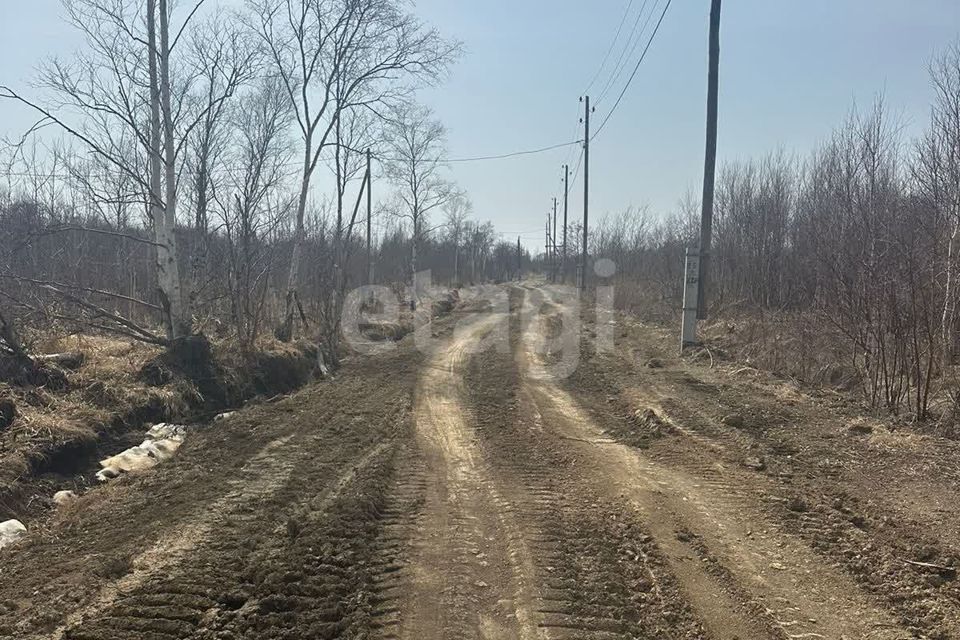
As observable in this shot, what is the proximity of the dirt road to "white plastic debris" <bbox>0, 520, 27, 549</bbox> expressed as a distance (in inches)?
5.1

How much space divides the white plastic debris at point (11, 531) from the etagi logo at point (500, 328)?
767 cm

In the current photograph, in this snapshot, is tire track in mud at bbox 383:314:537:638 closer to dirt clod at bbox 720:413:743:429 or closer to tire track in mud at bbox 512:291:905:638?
tire track in mud at bbox 512:291:905:638

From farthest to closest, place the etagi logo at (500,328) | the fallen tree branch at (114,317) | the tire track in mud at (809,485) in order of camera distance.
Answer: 1. the etagi logo at (500,328)
2. the fallen tree branch at (114,317)
3. the tire track in mud at (809,485)

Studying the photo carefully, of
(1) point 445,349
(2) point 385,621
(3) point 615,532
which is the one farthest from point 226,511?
(1) point 445,349

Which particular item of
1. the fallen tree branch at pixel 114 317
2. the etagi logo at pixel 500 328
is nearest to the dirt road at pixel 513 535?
the fallen tree branch at pixel 114 317

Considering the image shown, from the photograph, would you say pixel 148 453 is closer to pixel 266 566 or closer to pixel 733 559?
→ pixel 266 566

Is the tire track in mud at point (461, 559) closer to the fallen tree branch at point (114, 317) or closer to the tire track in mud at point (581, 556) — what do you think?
the tire track in mud at point (581, 556)

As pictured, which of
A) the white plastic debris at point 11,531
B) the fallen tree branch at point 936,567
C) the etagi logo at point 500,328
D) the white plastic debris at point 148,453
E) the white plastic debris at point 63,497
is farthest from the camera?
the etagi logo at point 500,328

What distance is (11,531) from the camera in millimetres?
4199

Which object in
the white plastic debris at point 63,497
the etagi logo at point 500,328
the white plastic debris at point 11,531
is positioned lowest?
the white plastic debris at point 63,497

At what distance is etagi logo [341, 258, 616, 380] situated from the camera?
44.0 ft

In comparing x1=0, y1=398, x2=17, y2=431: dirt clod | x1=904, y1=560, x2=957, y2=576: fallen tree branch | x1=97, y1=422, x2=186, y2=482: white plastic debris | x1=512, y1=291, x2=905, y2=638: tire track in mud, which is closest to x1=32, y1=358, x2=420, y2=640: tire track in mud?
x1=97, y1=422, x2=186, y2=482: white plastic debris

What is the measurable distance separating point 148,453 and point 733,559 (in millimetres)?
5740

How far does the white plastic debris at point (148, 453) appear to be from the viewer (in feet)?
18.7
